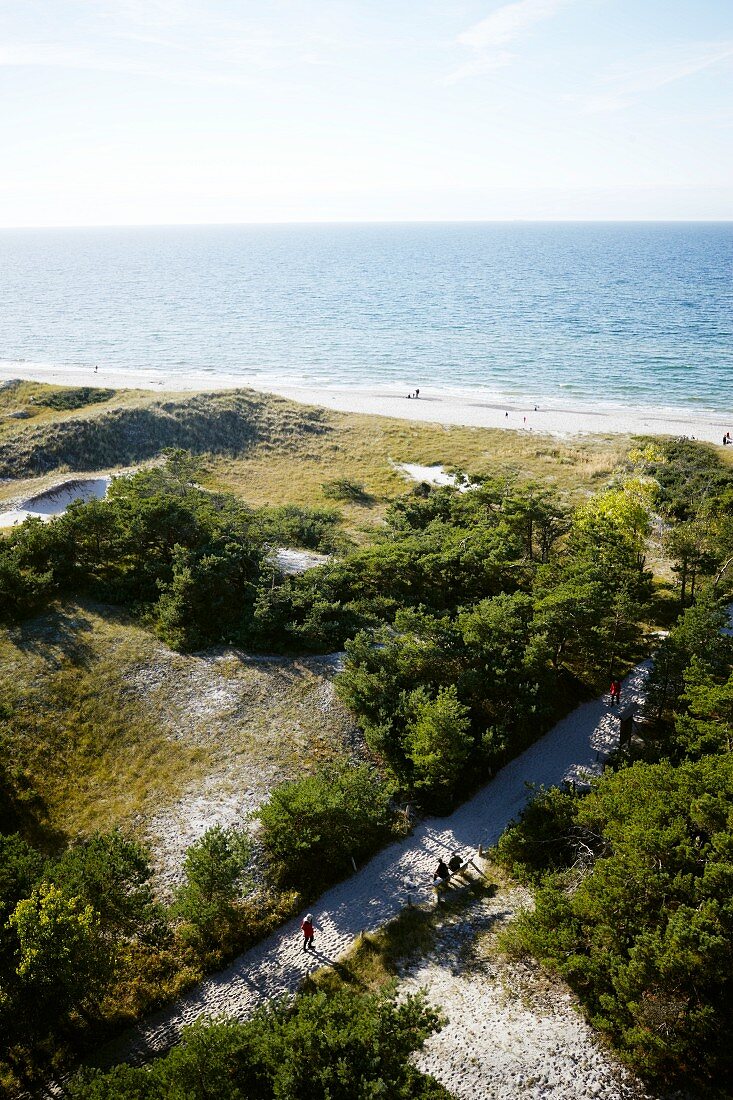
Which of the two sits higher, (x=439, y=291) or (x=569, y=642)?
(x=439, y=291)

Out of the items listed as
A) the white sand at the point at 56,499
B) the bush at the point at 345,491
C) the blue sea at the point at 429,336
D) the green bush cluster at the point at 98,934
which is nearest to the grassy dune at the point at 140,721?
the green bush cluster at the point at 98,934

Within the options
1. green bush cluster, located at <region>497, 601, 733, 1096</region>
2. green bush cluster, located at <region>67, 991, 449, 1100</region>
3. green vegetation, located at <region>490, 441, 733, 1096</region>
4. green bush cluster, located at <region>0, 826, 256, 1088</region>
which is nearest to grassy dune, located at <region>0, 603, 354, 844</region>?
green bush cluster, located at <region>0, 826, 256, 1088</region>

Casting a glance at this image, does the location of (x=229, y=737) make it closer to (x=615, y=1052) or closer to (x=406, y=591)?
(x=406, y=591)

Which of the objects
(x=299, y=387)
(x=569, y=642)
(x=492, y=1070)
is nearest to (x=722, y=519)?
(x=569, y=642)

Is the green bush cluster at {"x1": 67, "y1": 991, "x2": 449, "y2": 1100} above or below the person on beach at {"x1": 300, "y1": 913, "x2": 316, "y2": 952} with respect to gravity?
above

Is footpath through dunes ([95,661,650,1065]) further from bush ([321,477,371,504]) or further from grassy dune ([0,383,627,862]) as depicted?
bush ([321,477,371,504])
